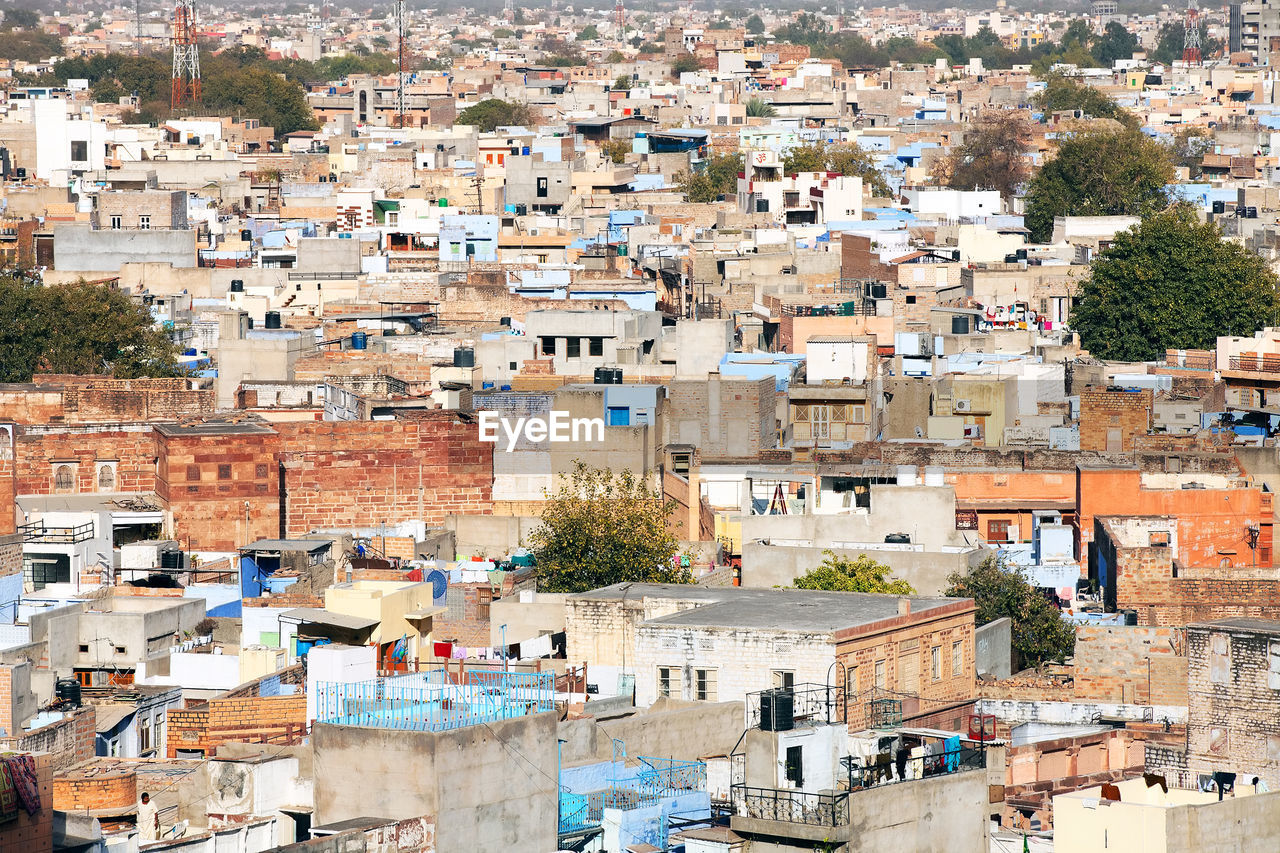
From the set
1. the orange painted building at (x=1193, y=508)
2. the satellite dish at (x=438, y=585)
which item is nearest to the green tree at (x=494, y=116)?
the orange painted building at (x=1193, y=508)

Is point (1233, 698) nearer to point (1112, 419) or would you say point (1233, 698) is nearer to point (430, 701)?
point (430, 701)

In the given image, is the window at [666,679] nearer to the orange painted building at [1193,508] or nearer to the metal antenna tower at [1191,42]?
the orange painted building at [1193,508]

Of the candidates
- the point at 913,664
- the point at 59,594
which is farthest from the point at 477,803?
the point at 59,594

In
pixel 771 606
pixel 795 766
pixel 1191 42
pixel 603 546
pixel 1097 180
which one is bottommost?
pixel 603 546

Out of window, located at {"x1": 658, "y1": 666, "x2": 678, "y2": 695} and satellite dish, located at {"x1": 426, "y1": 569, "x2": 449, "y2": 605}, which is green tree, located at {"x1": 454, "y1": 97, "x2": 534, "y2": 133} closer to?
satellite dish, located at {"x1": 426, "y1": 569, "x2": 449, "y2": 605}

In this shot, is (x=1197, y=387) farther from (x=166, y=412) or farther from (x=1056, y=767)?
(x=1056, y=767)

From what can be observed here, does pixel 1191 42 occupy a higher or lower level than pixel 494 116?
higher

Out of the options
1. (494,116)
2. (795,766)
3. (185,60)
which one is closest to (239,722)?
(795,766)
